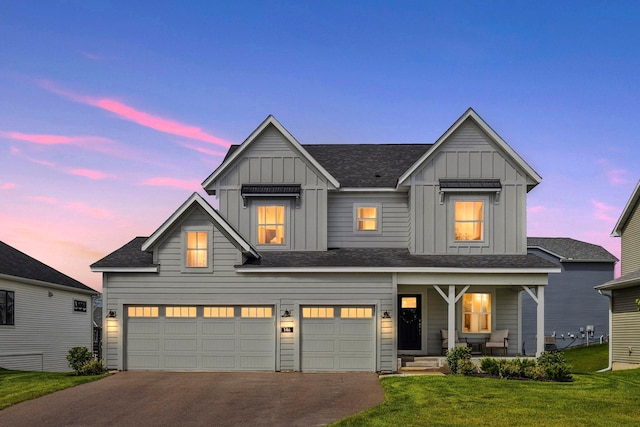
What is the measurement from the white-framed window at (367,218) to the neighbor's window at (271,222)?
289 cm

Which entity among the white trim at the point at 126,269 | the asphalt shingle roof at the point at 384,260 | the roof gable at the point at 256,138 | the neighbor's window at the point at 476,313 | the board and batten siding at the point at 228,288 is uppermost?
the roof gable at the point at 256,138

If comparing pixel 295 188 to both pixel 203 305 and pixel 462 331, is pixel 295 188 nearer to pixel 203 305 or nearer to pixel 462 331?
pixel 203 305

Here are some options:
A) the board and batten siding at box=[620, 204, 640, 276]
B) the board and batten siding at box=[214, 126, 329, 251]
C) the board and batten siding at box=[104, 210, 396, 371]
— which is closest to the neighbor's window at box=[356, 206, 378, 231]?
the board and batten siding at box=[214, 126, 329, 251]

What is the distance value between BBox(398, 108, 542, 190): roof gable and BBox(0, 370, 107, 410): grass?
514 inches

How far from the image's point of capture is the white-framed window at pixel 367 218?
25.8 m

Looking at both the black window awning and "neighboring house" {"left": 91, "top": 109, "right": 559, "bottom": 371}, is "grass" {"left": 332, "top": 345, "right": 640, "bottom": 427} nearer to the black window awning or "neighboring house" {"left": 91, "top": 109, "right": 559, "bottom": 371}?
"neighboring house" {"left": 91, "top": 109, "right": 559, "bottom": 371}

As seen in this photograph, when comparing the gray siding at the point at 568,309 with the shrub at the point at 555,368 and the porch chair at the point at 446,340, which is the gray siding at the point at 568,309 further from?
the shrub at the point at 555,368

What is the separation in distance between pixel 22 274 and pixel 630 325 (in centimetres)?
2628

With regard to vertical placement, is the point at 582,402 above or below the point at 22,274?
below

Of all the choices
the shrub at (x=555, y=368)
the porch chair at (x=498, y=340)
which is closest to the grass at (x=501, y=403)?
the shrub at (x=555, y=368)

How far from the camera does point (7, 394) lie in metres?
17.9

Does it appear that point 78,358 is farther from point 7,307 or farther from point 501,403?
point 501,403

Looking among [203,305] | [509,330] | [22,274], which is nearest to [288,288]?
[203,305]

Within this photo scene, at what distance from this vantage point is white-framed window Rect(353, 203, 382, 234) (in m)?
25.8
